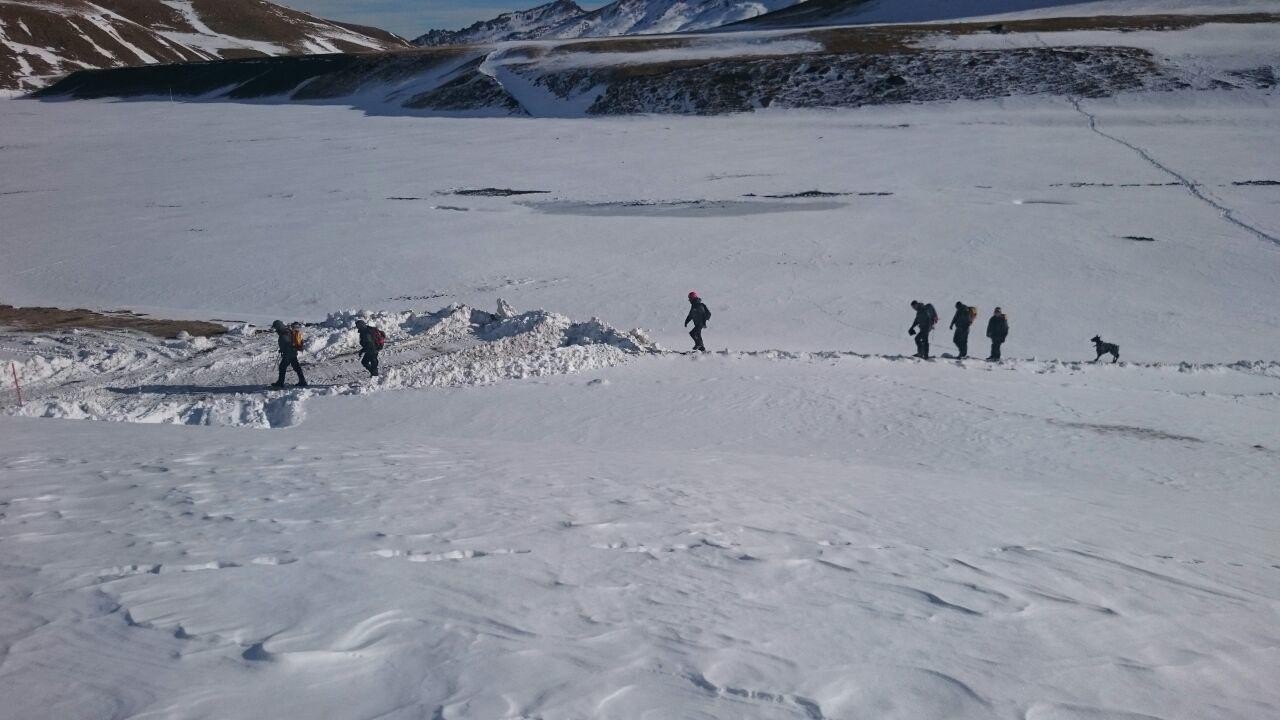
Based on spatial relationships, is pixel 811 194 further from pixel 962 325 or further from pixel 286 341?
pixel 286 341

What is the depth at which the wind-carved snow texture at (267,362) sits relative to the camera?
1161cm

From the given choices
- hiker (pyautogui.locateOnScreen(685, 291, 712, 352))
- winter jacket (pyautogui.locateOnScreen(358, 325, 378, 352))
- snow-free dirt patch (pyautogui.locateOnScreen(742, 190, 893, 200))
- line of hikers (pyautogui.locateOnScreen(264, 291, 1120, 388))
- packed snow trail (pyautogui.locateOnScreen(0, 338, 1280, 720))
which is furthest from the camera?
snow-free dirt patch (pyautogui.locateOnScreen(742, 190, 893, 200))

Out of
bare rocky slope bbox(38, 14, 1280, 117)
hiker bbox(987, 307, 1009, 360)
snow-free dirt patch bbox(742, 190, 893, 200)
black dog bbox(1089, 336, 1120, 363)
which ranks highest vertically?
bare rocky slope bbox(38, 14, 1280, 117)

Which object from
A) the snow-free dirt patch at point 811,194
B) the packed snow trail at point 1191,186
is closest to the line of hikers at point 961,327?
the packed snow trail at point 1191,186

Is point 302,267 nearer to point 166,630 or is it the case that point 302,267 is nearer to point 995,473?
point 995,473

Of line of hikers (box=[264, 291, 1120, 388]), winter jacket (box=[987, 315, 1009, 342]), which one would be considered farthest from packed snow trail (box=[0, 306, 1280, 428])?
winter jacket (box=[987, 315, 1009, 342])

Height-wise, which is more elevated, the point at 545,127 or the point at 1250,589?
the point at 545,127

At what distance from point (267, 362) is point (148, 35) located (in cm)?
12667

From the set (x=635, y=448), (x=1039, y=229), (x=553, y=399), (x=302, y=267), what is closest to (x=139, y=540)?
(x=635, y=448)

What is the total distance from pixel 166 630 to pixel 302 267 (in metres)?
19.0

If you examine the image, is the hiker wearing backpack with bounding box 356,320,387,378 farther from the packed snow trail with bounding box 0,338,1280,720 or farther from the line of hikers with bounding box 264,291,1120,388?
the packed snow trail with bounding box 0,338,1280,720

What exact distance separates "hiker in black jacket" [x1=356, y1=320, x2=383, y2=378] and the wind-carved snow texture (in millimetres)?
257

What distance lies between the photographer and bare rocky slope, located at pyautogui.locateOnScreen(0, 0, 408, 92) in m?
99.7

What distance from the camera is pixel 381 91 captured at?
65.5 meters
